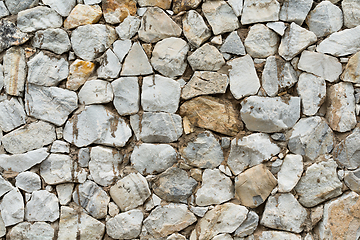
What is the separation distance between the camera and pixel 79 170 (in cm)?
153

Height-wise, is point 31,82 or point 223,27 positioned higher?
point 223,27

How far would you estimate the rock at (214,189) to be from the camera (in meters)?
1.49

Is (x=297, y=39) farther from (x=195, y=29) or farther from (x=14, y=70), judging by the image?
(x=14, y=70)

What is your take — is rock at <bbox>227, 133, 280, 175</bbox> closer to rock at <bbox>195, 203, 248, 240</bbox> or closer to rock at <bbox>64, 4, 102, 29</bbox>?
rock at <bbox>195, 203, 248, 240</bbox>

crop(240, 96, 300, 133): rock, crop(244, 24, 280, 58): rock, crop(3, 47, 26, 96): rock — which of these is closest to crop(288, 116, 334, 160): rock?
crop(240, 96, 300, 133): rock

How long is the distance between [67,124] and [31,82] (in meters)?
0.31

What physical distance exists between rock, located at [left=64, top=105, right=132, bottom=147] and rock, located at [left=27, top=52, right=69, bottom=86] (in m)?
0.24

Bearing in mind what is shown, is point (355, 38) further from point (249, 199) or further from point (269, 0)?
point (249, 199)

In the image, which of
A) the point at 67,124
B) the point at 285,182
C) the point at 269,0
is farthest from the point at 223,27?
the point at 67,124

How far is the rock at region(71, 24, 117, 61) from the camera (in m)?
1.49

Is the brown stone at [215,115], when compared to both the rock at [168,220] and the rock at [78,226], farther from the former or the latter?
the rock at [78,226]

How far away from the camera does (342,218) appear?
1431 millimetres

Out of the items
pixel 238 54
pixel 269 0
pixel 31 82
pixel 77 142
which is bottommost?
pixel 77 142

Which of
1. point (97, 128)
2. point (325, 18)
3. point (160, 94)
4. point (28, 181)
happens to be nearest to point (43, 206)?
point (28, 181)
